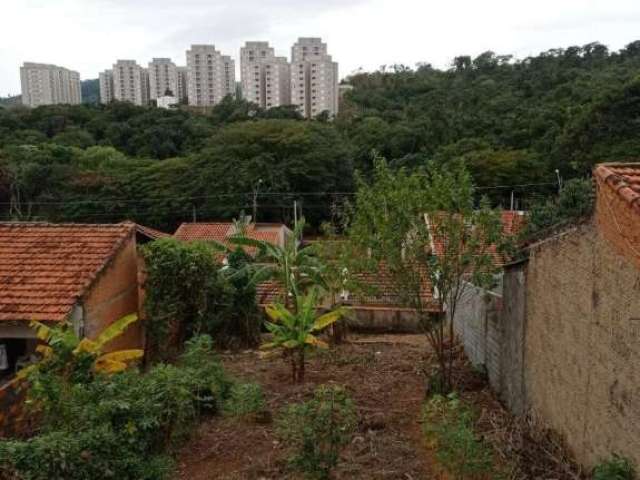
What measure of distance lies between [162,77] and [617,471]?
13881cm

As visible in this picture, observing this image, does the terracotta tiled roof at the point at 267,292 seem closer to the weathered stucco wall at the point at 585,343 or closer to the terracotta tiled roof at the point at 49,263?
the terracotta tiled roof at the point at 49,263

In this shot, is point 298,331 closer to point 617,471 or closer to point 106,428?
point 106,428

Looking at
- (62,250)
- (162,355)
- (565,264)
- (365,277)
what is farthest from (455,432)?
(62,250)

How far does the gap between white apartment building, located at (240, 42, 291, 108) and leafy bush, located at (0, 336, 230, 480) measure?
10693 centimetres

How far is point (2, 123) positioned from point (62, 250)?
56.9 meters

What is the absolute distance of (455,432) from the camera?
5762 mm

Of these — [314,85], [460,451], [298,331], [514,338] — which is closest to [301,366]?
[298,331]

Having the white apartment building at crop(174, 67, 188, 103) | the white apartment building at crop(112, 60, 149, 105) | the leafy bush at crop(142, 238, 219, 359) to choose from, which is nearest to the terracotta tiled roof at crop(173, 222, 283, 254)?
the leafy bush at crop(142, 238, 219, 359)

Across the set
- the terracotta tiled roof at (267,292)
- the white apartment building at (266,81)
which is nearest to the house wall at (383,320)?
the terracotta tiled roof at (267,292)

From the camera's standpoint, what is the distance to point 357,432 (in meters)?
7.76

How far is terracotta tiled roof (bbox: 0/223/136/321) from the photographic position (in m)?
10.2

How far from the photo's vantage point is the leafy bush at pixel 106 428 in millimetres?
5441

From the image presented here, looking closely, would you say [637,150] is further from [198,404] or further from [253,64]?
[253,64]

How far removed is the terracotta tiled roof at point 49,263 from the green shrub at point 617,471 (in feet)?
27.7
